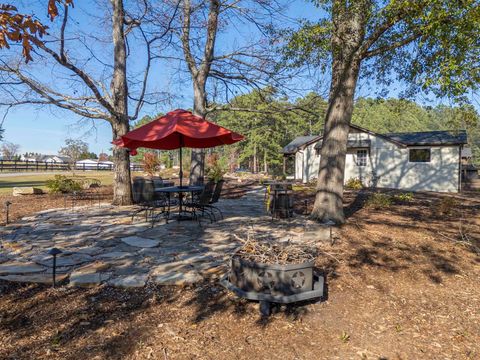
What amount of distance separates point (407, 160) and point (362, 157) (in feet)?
8.05

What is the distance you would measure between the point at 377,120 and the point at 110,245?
70451mm

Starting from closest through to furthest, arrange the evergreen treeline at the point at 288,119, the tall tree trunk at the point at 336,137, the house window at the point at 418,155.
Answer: the tall tree trunk at the point at 336,137, the evergreen treeline at the point at 288,119, the house window at the point at 418,155

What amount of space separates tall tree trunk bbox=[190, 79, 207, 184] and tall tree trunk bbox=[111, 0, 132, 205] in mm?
2448

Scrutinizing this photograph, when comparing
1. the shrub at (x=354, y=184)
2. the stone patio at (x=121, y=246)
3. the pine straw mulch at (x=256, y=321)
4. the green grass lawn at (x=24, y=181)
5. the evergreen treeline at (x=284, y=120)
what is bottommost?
the pine straw mulch at (x=256, y=321)

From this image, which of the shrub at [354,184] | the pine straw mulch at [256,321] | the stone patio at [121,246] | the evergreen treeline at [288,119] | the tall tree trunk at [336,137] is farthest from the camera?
the shrub at [354,184]

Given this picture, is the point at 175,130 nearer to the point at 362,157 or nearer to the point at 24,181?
the point at 362,157

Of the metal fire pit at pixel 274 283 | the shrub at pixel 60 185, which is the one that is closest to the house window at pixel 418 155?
the shrub at pixel 60 185

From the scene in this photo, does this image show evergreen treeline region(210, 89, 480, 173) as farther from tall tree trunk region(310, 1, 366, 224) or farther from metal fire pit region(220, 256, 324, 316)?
metal fire pit region(220, 256, 324, 316)

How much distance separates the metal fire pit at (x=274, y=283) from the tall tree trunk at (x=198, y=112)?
312 inches

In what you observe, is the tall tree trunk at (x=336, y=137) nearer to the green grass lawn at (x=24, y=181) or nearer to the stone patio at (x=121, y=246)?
the stone patio at (x=121, y=246)

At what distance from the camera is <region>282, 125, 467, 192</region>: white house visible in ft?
57.3

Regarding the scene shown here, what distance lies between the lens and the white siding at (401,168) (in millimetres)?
17531

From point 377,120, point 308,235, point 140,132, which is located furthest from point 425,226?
point 377,120

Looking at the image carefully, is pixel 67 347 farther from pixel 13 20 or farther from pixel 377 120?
pixel 377 120
